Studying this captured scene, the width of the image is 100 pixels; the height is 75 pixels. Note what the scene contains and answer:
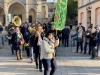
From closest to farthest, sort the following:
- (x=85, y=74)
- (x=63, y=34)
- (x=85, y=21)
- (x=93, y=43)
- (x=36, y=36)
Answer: (x=85, y=74), (x=36, y=36), (x=93, y=43), (x=63, y=34), (x=85, y=21)

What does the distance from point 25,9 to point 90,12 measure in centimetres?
3804

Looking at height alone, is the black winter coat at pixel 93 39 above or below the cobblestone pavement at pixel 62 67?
above

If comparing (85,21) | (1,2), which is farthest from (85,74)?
(1,2)

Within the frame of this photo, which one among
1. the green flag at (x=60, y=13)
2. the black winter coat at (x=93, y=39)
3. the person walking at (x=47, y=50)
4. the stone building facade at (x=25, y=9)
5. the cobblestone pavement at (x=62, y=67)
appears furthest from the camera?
the stone building facade at (x=25, y=9)

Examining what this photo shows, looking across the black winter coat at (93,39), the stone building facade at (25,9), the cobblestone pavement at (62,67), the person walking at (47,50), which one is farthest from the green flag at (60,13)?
the stone building facade at (25,9)

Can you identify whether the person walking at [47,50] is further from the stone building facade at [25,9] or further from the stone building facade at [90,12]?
the stone building facade at [25,9]

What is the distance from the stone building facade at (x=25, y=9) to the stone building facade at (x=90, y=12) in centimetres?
3278

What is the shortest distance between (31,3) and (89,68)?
2219 inches

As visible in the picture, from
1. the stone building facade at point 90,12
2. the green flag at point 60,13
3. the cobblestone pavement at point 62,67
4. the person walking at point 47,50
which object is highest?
the stone building facade at point 90,12

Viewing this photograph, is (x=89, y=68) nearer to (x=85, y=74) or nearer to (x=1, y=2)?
(x=85, y=74)

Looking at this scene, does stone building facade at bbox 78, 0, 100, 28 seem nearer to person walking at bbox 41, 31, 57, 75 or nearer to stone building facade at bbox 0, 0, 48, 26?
person walking at bbox 41, 31, 57, 75

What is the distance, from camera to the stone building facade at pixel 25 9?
212 feet

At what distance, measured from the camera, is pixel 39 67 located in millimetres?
11047

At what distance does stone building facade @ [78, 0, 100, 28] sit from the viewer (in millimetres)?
25703
